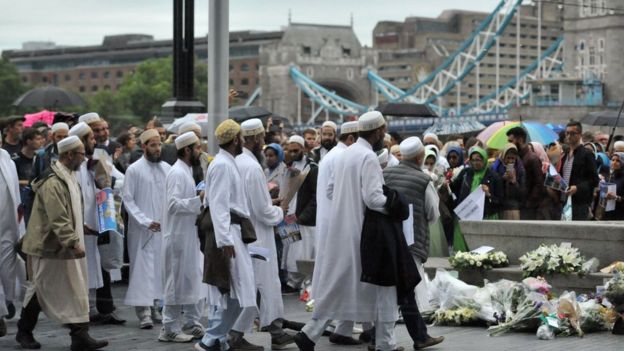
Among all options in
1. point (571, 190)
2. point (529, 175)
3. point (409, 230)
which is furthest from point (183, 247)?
point (571, 190)

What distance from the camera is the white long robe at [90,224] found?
41.5 feet

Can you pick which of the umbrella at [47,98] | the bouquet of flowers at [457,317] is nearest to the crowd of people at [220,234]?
the bouquet of flowers at [457,317]

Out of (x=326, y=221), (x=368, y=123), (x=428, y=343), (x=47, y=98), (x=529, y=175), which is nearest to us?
(x=368, y=123)

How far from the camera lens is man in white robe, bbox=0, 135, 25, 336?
11.8 metres

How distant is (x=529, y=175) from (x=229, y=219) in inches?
246

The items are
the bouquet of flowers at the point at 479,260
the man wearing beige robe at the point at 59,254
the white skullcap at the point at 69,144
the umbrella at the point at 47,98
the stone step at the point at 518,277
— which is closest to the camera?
the man wearing beige robe at the point at 59,254

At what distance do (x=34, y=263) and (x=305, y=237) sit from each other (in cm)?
533

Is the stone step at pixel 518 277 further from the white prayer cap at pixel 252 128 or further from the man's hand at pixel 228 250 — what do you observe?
the man's hand at pixel 228 250

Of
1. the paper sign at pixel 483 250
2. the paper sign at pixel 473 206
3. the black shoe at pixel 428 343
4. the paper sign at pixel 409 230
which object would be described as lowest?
the black shoe at pixel 428 343

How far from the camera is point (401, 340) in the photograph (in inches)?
456

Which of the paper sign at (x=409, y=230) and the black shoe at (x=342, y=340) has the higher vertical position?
the paper sign at (x=409, y=230)

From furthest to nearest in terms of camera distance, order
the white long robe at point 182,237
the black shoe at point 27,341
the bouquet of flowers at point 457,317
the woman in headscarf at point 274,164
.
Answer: the woman in headscarf at point 274,164 → the bouquet of flowers at point 457,317 → the white long robe at point 182,237 → the black shoe at point 27,341

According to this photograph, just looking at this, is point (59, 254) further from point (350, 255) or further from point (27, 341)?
point (350, 255)

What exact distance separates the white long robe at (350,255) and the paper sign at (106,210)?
2729mm
